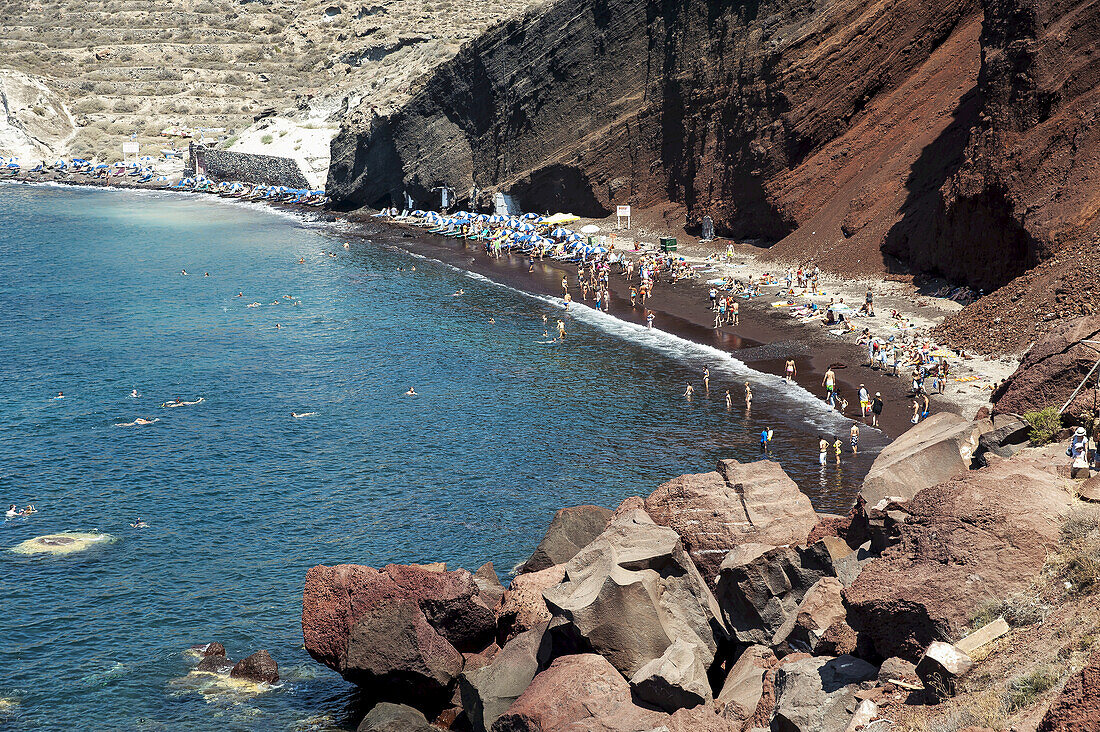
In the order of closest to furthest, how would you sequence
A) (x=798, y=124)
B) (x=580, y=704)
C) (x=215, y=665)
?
(x=580, y=704), (x=215, y=665), (x=798, y=124)

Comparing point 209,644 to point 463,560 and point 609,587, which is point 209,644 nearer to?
point 463,560

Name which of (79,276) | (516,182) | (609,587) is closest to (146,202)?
(79,276)

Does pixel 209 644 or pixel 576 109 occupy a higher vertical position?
pixel 576 109

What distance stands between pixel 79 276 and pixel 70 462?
156 ft

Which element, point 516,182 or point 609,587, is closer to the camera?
point 609,587

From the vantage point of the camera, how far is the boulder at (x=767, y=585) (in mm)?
18484

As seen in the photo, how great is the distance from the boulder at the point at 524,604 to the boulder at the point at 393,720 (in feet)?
8.64

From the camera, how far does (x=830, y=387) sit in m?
41.7

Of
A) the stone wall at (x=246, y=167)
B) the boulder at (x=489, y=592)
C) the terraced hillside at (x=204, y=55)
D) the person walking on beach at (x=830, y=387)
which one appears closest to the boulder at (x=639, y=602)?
the boulder at (x=489, y=592)

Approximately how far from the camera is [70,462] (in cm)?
3869

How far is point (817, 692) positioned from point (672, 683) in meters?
3.02

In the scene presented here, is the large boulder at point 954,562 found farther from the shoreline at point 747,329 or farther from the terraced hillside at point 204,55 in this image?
the terraced hillside at point 204,55

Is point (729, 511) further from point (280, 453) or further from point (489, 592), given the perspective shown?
point (280, 453)

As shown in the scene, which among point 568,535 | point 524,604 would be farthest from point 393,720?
point 568,535
